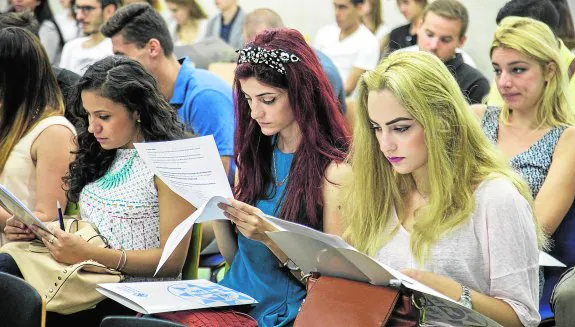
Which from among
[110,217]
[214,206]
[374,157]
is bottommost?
[110,217]

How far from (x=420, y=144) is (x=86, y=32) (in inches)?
186

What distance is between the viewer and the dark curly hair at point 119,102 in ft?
10.8

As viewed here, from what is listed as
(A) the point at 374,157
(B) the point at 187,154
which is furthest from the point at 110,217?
(A) the point at 374,157

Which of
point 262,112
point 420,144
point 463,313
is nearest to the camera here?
point 463,313

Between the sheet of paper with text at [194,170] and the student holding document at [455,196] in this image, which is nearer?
the student holding document at [455,196]

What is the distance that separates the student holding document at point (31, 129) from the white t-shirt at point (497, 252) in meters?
1.66

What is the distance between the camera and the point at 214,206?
8.69ft

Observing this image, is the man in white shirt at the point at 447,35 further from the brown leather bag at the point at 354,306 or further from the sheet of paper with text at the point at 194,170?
the brown leather bag at the point at 354,306

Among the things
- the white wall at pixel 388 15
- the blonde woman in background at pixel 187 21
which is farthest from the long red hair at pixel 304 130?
the blonde woman in background at pixel 187 21

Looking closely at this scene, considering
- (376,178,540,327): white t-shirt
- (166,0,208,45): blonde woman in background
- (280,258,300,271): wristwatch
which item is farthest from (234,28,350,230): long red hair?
(166,0,208,45): blonde woman in background

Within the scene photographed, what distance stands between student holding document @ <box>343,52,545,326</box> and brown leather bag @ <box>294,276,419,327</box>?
15 centimetres

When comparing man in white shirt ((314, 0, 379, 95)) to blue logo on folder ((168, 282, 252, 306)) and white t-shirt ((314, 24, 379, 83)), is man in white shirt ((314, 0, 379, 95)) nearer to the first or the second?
white t-shirt ((314, 24, 379, 83))

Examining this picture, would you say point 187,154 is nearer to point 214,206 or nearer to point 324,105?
point 214,206

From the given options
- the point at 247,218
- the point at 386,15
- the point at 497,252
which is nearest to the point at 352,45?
the point at 386,15
